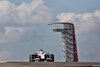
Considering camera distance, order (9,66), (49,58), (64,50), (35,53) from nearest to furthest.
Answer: (9,66) → (49,58) → (35,53) → (64,50)

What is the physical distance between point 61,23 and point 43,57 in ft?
156

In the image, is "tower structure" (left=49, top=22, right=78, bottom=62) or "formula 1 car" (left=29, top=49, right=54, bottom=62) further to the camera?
"tower structure" (left=49, top=22, right=78, bottom=62)

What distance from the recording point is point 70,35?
136250mm

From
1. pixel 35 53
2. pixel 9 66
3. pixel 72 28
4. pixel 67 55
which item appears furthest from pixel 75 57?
pixel 9 66

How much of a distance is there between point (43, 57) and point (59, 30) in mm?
42044

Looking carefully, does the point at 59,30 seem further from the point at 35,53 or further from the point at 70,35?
the point at 35,53

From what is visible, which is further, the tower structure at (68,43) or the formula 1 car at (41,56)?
the tower structure at (68,43)

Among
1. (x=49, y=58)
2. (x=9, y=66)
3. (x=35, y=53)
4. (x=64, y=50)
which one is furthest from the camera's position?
(x=64, y=50)

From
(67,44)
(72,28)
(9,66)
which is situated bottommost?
(9,66)

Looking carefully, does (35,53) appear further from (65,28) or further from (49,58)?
(65,28)

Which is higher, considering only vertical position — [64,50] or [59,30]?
[59,30]

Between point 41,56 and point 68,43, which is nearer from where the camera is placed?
point 41,56

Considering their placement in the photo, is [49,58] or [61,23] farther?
[61,23]

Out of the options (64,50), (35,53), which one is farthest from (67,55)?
(35,53)
